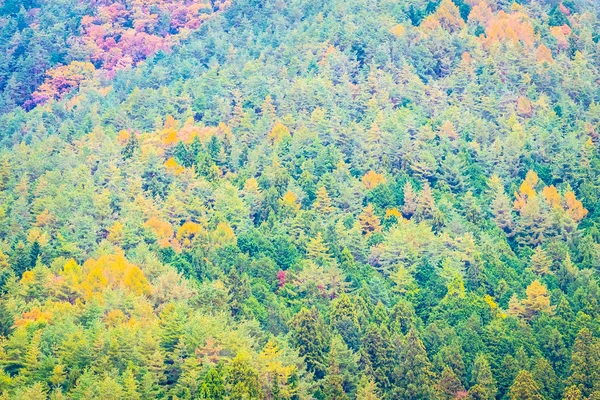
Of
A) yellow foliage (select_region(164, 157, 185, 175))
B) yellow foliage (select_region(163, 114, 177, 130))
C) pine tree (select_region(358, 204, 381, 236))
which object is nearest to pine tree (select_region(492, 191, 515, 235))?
pine tree (select_region(358, 204, 381, 236))

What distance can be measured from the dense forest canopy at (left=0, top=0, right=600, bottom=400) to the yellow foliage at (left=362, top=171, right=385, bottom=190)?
0.30 meters

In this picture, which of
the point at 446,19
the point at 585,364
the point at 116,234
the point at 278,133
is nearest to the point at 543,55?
the point at 446,19

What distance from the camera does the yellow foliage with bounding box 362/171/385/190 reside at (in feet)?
316

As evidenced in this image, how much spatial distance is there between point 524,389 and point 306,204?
34290mm

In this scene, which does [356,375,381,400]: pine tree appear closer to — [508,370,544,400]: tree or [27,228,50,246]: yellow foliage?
[508,370,544,400]: tree

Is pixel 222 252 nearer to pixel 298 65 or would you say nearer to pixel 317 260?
pixel 317 260

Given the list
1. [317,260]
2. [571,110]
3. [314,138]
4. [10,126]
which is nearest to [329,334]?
[317,260]

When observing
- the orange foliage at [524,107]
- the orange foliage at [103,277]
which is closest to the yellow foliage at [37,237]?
the orange foliage at [103,277]

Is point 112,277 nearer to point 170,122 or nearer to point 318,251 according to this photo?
point 318,251

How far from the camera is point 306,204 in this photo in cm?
9344

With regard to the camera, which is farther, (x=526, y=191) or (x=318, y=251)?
(x=526, y=191)

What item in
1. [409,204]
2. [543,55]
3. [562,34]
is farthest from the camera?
[562,34]

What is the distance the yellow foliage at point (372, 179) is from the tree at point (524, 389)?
34.6 meters

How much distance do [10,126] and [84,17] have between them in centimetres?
3732
